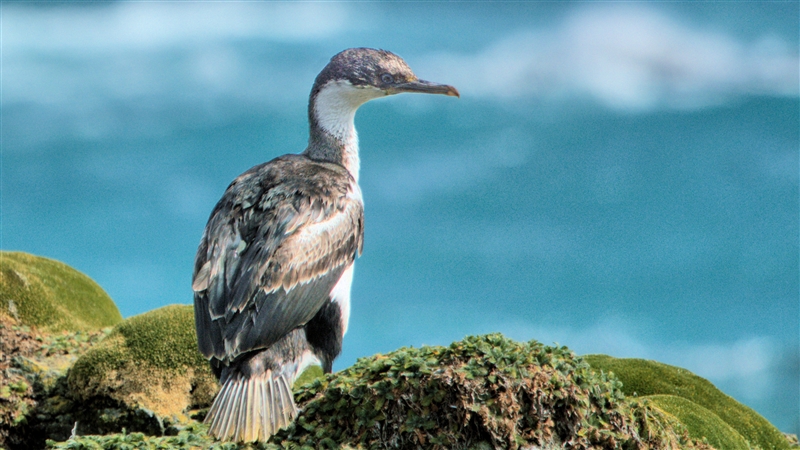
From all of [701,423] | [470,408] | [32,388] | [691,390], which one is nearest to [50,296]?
[32,388]

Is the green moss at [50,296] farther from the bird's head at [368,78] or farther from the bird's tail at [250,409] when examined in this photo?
the bird's tail at [250,409]

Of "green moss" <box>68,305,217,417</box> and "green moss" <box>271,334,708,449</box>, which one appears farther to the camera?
"green moss" <box>68,305,217,417</box>

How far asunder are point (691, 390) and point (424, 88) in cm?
437

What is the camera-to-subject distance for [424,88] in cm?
782

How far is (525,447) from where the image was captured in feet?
19.2

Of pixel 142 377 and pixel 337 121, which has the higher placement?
pixel 337 121

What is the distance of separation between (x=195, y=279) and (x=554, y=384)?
292 cm

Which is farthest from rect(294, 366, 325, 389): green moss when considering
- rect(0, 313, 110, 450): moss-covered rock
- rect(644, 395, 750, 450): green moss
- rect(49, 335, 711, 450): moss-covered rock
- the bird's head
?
rect(644, 395, 750, 450): green moss

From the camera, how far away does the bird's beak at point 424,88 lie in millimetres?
7762

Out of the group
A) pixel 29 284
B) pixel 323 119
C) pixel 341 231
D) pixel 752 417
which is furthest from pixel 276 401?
pixel 29 284

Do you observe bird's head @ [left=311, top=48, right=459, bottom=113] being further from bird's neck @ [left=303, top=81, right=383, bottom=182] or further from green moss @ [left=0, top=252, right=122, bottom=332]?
green moss @ [left=0, top=252, right=122, bottom=332]

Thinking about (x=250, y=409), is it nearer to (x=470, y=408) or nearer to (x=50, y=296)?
(x=470, y=408)

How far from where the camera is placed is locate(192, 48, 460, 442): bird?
20.4ft

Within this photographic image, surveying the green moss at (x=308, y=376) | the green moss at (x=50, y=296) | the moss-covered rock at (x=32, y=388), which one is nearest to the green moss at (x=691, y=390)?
the green moss at (x=308, y=376)
